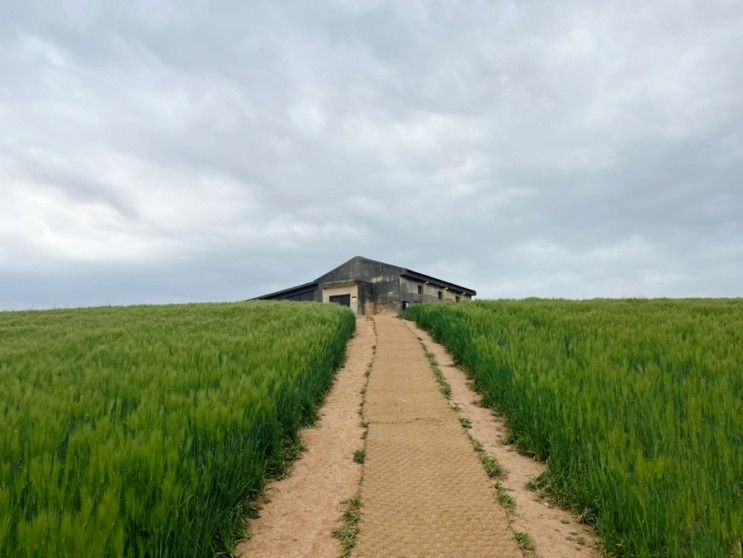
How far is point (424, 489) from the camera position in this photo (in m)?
3.99

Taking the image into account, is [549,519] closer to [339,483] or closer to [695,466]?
[695,466]

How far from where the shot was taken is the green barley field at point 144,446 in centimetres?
239

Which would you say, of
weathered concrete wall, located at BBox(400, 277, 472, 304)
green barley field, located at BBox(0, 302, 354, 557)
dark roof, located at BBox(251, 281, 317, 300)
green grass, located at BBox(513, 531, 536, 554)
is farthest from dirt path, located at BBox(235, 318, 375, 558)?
dark roof, located at BBox(251, 281, 317, 300)

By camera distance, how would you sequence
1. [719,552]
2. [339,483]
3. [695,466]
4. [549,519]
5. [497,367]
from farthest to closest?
[497,367] → [339,483] → [549,519] → [695,466] → [719,552]

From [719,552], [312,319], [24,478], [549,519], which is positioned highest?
[312,319]

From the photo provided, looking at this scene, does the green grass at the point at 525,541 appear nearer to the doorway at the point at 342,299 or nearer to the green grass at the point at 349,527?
the green grass at the point at 349,527

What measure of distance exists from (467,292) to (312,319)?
34302 mm

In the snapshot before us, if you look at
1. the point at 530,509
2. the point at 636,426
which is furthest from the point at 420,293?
the point at 530,509

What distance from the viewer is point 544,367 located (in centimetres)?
622

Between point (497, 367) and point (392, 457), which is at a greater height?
point (497, 367)

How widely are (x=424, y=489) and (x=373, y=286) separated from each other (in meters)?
31.7

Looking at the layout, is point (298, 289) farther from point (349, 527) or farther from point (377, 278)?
point (349, 527)

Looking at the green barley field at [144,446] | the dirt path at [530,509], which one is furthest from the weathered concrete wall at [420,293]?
the dirt path at [530,509]

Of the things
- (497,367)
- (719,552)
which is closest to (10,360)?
(497,367)
